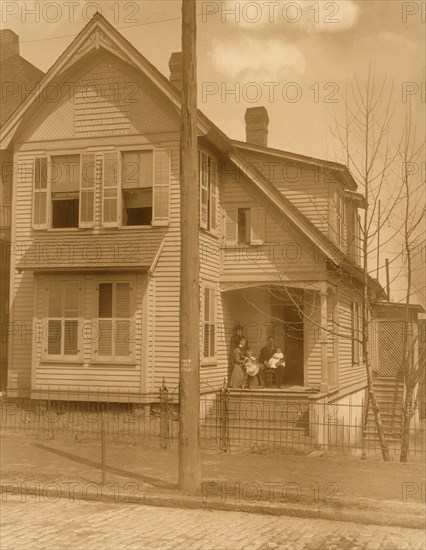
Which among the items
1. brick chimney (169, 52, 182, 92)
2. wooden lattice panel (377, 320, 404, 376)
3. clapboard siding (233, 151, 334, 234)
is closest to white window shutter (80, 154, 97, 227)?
clapboard siding (233, 151, 334, 234)

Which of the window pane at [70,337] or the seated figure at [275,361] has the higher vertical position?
the window pane at [70,337]

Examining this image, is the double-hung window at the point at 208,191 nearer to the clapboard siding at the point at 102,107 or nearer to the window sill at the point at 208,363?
the clapboard siding at the point at 102,107

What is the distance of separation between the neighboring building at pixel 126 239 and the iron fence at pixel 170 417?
0.34 metres

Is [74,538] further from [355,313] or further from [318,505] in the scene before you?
[355,313]

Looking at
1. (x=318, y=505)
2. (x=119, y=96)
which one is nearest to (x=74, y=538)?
(x=318, y=505)

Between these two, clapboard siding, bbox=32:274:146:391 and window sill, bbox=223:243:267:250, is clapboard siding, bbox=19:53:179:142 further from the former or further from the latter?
clapboard siding, bbox=32:274:146:391

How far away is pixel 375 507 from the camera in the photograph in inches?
357

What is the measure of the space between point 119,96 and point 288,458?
35.0 ft

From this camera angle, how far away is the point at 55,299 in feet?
61.3

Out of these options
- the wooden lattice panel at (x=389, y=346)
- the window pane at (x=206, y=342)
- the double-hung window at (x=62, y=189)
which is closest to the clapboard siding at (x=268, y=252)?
the window pane at (x=206, y=342)

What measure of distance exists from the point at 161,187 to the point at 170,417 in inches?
243

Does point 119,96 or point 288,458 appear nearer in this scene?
point 288,458

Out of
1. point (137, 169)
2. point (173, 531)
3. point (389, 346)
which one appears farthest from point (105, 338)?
point (389, 346)

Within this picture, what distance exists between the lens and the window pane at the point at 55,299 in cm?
1862
